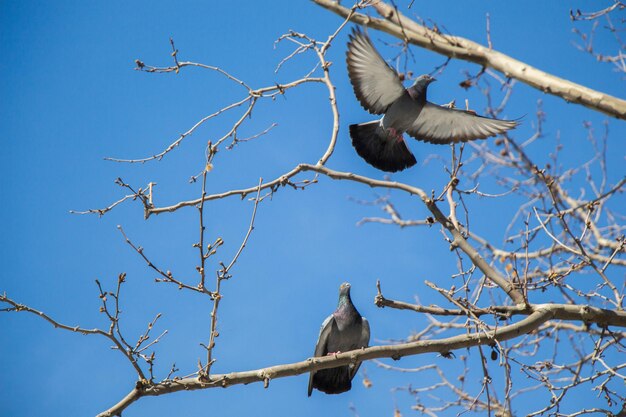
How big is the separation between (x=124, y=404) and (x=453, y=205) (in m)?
2.45

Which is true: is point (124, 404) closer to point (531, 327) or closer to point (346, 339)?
point (531, 327)

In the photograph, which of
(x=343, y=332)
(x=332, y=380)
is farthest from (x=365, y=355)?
(x=343, y=332)

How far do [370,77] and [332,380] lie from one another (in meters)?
2.64

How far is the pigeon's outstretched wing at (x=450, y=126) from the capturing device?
6242 millimetres

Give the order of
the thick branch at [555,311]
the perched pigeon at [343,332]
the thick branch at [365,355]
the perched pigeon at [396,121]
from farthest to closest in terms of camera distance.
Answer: the perched pigeon at [396,121] → the perched pigeon at [343,332] → the thick branch at [555,311] → the thick branch at [365,355]

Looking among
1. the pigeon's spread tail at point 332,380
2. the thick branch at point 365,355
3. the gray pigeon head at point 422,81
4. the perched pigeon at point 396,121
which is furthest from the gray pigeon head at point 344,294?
the thick branch at point 365,355

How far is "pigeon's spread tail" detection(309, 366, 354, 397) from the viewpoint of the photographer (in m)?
5.89

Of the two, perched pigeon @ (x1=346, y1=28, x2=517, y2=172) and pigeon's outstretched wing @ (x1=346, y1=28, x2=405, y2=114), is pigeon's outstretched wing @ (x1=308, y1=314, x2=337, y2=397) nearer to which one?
perched pigeon @ (x1=346, y1=28, x2=517, y2=172)

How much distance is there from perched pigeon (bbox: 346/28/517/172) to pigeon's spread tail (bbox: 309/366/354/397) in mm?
1847

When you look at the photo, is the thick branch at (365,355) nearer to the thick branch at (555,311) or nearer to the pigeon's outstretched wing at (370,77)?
the thick branch at (555,311)

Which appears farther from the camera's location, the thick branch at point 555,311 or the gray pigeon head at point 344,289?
the gray pigeon head at point 344,289

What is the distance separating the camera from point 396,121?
20.9 ft

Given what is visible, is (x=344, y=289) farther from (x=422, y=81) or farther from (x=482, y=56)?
(x=482, y=56)

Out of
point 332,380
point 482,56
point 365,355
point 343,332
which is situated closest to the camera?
point 365,355
